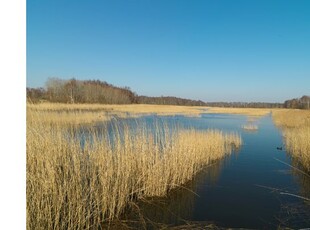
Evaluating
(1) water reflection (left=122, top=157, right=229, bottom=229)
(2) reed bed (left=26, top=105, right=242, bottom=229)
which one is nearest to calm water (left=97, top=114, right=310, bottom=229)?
(1) water reflection (left=122, top=157, right=229, bottom=229)

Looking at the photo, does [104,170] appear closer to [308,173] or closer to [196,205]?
[196,205]

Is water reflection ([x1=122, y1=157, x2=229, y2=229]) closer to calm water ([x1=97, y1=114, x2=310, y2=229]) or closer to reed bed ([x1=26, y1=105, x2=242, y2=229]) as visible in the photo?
calm water ([x1=97, y1=114, x2=310, y2=229])

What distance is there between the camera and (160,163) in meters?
6.60

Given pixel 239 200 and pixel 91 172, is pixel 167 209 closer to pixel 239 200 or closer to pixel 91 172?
pixel 91 172

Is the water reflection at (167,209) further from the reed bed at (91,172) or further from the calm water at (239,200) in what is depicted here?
the reed bed at (91,172)

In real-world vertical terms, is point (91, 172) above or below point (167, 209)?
above

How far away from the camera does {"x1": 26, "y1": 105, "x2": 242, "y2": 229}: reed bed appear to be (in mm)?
3763

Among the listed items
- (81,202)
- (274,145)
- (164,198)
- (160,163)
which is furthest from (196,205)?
(274,145)

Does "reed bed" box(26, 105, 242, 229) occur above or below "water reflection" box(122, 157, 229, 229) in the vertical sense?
above

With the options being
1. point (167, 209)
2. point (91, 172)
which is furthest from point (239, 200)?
point (91, 172)

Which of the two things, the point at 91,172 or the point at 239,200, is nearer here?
the point at 91,172

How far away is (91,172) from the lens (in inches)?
210

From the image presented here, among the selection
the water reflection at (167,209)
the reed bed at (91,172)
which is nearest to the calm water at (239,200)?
the water reflection at (167,209)
